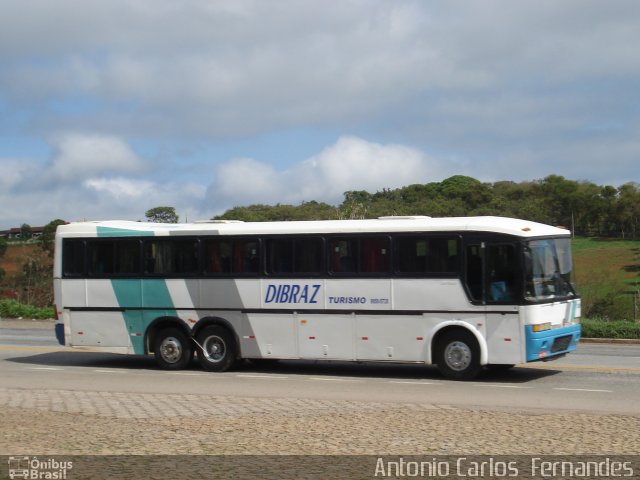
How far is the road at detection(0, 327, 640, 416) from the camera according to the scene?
14094 mm

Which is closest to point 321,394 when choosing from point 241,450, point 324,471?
point 241,450

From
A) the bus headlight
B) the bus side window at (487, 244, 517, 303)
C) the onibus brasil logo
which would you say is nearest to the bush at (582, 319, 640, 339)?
the bus headlight

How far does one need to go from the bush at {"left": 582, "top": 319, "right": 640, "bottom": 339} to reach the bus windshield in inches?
373

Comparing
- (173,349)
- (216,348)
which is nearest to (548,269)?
(216,348)

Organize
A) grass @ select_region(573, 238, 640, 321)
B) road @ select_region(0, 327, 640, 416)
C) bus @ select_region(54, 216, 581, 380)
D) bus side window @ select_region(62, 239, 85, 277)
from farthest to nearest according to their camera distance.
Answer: grass @ select_region(573, 238, 640, 321)
bus side window @ select_region(62, 239, 85, 277)
bus @ select_region(54, 216, 581, 380)
road @ select_region(0, 327, 640, 416)

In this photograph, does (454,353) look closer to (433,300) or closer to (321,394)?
(433,300)

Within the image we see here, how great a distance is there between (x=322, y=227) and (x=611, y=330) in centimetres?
1190

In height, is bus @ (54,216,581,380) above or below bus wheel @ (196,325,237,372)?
above

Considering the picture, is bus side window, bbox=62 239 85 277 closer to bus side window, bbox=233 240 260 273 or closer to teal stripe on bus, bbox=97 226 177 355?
teal stripe on bus, bbox=97 226 177 355

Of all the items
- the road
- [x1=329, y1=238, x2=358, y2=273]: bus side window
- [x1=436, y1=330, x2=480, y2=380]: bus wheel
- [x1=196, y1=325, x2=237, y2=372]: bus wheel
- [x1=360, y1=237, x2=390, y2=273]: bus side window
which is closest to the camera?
the road

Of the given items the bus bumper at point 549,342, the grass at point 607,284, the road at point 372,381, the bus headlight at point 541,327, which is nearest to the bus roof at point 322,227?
the bus headlight at point 541,327

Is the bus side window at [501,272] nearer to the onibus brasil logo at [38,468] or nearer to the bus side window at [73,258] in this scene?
the bus side window at [73,258]

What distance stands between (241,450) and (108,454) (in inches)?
51.1

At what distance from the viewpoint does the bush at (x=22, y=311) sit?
36781 millimetres
